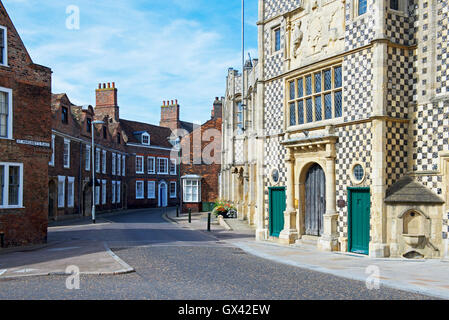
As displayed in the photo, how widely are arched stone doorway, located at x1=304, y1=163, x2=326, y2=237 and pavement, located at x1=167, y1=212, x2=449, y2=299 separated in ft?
2.60

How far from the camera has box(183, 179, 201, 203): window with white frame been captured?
4656 centimetres

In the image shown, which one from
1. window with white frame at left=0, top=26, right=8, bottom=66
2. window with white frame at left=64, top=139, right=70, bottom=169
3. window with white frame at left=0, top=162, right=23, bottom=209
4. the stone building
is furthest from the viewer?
the stone building

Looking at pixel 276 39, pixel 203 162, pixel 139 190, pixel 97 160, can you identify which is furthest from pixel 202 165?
pixel 276 39

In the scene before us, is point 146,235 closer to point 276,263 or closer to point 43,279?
point 276,263

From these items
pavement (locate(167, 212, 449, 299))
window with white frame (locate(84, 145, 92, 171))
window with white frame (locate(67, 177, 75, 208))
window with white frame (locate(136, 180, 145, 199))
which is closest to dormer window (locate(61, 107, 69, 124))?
window with white frame (locate(67, 177, 75, 208))

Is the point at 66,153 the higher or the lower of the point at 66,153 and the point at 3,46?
the lower

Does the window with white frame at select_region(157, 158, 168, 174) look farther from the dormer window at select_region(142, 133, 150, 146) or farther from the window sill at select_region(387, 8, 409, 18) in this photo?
the window sill at select_region(387, 8, 409, 18)

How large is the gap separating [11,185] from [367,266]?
1338cm

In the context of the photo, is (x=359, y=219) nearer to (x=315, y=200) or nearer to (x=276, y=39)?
(x=315, y=200)

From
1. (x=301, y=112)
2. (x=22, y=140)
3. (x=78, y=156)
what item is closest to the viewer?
(x=22, y=140)

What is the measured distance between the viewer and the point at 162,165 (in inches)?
2484

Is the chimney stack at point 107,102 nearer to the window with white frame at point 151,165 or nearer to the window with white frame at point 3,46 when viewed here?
the window with white frame at point 151,165

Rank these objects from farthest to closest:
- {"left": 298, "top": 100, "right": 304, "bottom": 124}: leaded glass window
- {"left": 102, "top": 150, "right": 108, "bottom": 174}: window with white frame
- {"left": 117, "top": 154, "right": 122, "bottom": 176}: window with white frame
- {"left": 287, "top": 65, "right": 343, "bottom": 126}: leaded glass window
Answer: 1. {"left": 117, "top": 154, "right": 122, "bottom": 176}: window with white frame
2. {"left": 102, "top": 150, "right": 108, "bottom": 174}: window with white frame
3. {"left": 298, "top": 100, "right": 304, "bottom": 124}: leaded glass window
4. {"left": 287, "top": 65, "right": 343, "bottom": 126}: leaded glass window

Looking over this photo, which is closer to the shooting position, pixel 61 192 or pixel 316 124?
pixel 316 124
